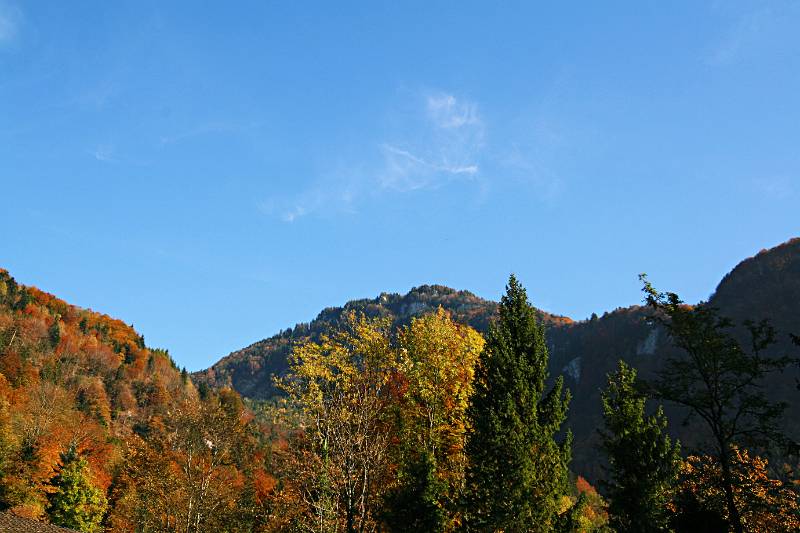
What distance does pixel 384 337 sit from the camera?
105 ft

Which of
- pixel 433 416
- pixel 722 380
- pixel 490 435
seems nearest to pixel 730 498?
pixel 722 380

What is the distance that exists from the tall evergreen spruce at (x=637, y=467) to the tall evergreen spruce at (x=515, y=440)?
546cm

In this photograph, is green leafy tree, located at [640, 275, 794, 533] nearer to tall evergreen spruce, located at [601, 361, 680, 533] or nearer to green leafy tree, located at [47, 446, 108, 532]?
tall evergreen spruce, located at [601, 361, 680, 533]

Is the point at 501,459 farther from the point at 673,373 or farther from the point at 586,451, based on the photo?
the point at 586,451

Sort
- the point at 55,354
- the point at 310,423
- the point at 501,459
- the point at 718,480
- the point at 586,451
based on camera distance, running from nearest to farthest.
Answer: the point at 718,480 → the point at 501,459 → the point at 310,423 → the point at 55,354 → the point at 586,451

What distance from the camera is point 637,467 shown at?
29797mm

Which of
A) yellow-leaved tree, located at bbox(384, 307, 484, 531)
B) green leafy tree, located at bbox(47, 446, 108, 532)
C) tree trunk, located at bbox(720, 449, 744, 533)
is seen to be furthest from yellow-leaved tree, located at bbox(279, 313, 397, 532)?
green leafy tree, located at bbox(47, 446, 108, 532)

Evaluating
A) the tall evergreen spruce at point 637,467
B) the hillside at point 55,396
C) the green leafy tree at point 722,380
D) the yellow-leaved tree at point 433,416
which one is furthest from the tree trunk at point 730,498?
the hillside at point 55,396

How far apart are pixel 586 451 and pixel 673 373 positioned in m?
182

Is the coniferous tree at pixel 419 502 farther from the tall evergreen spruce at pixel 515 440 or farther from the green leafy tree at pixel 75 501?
the green leafy tree at pixel 75 501

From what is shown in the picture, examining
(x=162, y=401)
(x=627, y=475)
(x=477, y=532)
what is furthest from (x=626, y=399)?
(x=162, y=401)

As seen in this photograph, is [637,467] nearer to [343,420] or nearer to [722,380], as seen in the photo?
[722,380]

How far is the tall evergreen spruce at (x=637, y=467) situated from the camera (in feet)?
94.1

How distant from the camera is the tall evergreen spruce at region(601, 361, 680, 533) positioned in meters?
28.7
